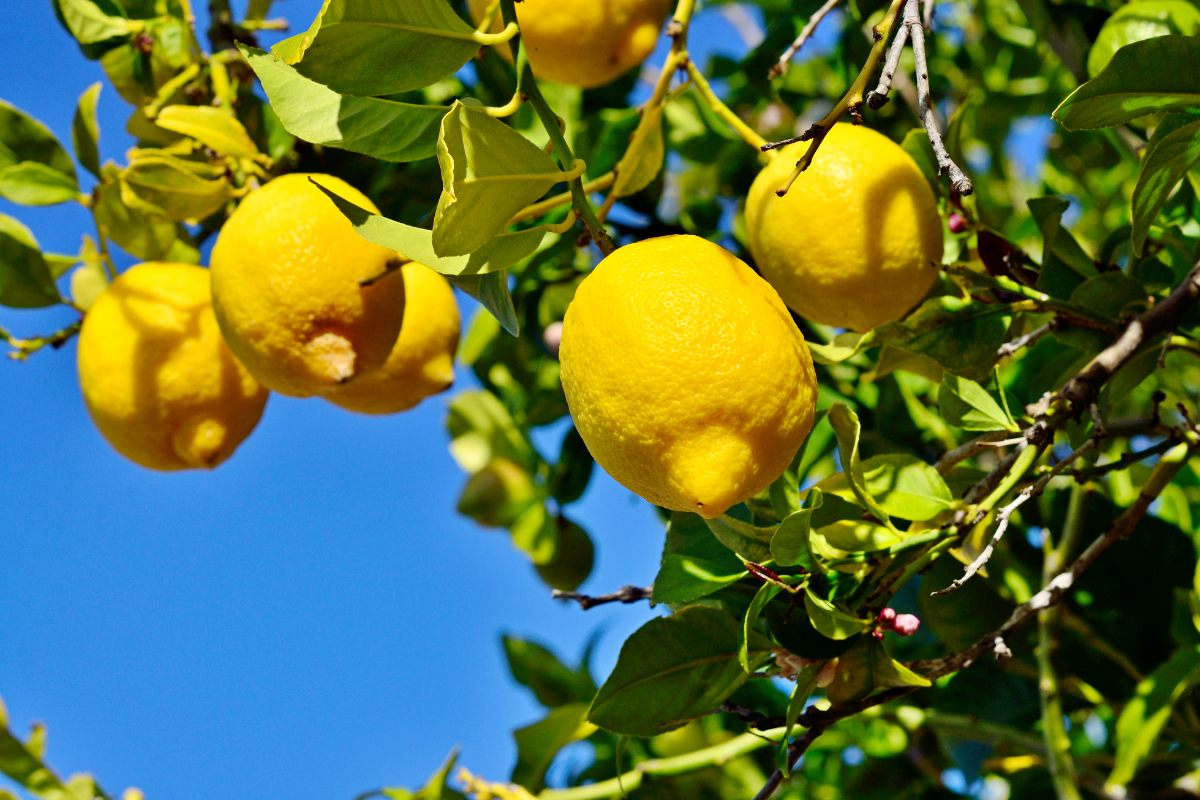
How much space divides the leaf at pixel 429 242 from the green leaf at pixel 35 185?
→ 1.92 ft

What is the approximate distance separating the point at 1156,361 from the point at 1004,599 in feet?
1.03

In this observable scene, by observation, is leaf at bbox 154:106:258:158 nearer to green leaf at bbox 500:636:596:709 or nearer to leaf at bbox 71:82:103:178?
leaf at bbox 71:82:103:178

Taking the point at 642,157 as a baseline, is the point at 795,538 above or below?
below

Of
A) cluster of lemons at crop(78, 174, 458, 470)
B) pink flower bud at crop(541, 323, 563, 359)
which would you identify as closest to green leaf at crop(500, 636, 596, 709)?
pink flower bud at crop(541, 323, 563, 359)

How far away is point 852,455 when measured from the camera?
0.67 m

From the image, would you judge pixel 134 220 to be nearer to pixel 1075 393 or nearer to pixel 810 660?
pixel 810 660

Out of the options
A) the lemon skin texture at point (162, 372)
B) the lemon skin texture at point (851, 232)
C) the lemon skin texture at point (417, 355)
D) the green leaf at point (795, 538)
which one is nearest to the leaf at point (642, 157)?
the lemon skin texture at point (851, 232)

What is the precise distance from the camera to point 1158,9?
86 cm

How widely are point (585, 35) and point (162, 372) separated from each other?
538mm

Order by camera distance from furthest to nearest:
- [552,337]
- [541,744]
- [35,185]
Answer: [552,337]
[541,744]
[35,185]

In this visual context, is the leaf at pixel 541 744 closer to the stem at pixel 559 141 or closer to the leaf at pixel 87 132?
the stem at pixel 559 141

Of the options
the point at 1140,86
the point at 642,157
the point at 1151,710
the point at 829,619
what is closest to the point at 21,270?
the point at 642,157

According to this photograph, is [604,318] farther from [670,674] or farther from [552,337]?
[552,337]

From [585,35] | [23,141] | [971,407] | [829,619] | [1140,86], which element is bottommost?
[829,619]
